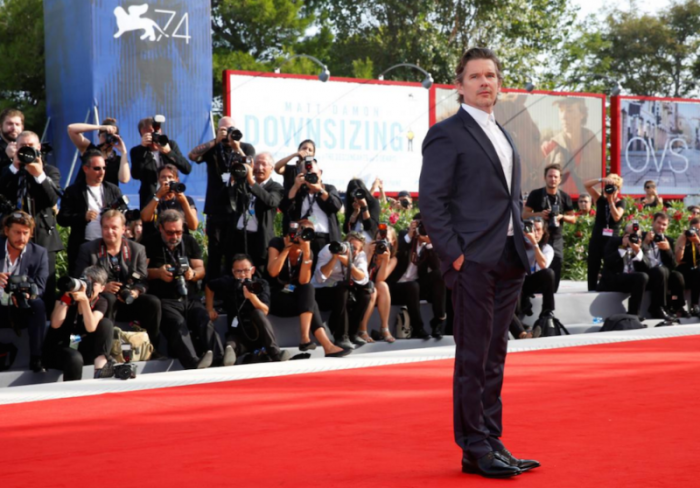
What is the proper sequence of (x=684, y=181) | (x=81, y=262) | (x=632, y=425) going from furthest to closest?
(x=684, y=181) < (x=81, y=262) < (x=632, y=425)

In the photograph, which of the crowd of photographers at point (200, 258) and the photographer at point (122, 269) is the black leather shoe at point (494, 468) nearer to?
the crowd of photographers at point (200, 258)

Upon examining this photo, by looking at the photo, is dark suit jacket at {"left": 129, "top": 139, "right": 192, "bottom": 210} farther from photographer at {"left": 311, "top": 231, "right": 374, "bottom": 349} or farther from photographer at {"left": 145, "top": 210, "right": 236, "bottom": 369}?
photographer at {"left": 311, "top": 231, "right": 374, "bottom": 349}

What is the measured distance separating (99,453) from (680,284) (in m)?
8.38

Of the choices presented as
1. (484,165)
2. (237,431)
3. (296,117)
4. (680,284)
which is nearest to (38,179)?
(237,431)

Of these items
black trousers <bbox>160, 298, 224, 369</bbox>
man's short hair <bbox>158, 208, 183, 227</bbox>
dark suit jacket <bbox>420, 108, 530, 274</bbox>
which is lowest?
black trousers <bbox>160, 298, 224, 369</bbox>

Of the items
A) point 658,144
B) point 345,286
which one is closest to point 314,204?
point 345,286

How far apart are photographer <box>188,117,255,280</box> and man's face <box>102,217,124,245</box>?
4.35ft

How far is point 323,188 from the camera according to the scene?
9391 mm

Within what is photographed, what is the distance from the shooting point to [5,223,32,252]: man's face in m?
7.56

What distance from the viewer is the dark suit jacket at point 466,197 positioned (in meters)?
3.91

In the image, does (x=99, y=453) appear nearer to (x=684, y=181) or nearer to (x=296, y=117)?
(x=296, y=117)

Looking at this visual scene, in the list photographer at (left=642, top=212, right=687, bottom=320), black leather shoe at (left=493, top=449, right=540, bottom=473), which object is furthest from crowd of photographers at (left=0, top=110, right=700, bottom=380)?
black leather shoe at (left=493, top=449, right=540, bottom=473)

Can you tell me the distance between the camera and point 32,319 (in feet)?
24.7

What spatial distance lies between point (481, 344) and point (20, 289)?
4.44 metres
